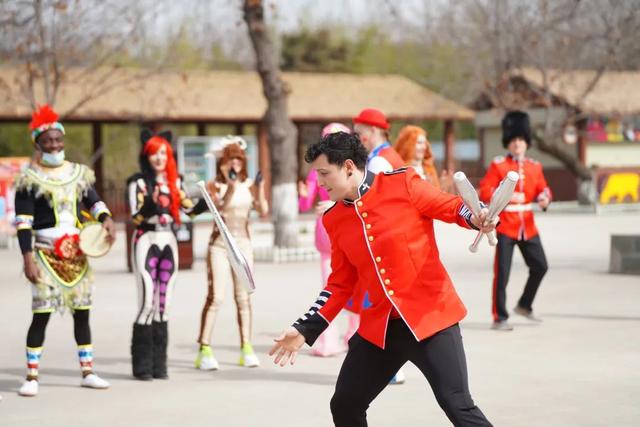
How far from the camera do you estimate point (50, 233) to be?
25.7 ft

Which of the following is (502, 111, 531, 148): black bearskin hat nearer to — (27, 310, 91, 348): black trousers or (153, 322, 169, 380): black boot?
(153, 322, 169, 380): black boot

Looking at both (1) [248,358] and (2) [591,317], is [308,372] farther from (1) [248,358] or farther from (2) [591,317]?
(2) [591,317]

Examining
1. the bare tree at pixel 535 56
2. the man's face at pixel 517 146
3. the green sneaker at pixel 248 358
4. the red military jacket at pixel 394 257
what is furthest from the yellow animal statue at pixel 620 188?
the red military jacket at pixel 394 257

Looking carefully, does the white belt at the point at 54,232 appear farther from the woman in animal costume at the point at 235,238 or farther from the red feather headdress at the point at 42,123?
the woman in animal costume at the point at 235,238

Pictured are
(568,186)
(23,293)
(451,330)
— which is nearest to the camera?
(451,330)

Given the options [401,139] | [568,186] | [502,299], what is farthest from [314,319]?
[568,186]

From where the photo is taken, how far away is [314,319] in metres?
4.78

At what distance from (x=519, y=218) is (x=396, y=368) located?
5.81m

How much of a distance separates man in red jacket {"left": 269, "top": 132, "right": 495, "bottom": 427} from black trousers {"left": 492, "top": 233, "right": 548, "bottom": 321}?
5451mm

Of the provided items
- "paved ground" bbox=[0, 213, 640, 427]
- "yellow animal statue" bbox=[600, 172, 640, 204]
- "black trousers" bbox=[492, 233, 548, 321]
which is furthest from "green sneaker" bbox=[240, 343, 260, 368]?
"yellow animal statue" bbox=[600, 172, 640, 204]

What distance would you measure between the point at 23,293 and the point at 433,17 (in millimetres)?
33857

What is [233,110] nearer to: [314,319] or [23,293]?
[23,293]

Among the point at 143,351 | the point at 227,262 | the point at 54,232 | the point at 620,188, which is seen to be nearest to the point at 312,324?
the point at 54,232

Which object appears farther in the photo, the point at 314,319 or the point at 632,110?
the point at 632,110
